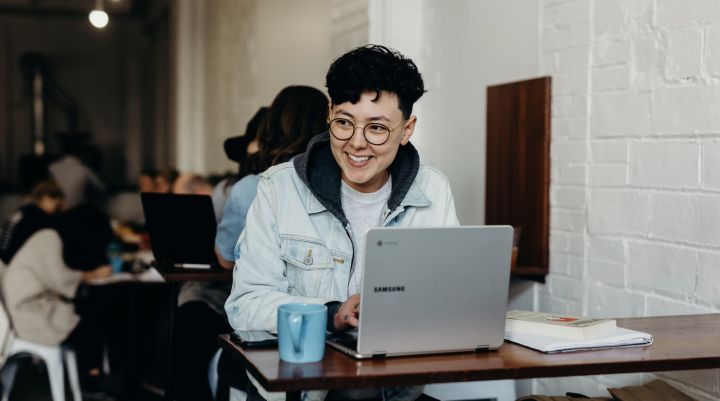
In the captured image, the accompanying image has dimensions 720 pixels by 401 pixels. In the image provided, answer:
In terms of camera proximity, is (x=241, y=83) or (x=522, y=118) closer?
(x=522, y=118)

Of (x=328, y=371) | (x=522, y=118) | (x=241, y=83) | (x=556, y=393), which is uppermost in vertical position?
(x=241, y=83)

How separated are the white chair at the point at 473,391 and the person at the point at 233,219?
0.90 m

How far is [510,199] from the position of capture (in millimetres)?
2836

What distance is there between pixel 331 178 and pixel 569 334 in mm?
643

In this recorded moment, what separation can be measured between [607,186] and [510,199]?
0.54 m

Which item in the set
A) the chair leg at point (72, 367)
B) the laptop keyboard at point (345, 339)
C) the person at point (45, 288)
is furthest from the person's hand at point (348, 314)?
the chair leg at point (72, 367)

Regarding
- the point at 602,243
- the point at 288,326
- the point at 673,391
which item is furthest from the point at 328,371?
the point at 602,243

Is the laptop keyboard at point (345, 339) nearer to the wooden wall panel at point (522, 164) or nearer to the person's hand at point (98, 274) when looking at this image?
the wooden wall panel at point (522, 164)

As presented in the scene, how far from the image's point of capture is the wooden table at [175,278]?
244 centimetres

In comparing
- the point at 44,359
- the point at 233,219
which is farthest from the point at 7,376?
the point at 233,219

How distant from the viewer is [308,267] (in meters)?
1.56

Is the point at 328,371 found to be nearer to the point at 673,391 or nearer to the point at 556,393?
the point at 673,391

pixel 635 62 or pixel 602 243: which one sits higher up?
pixel 635 62

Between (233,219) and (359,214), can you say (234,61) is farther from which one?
(359,214)
